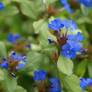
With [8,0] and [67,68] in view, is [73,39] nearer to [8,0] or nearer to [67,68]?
[67,68]

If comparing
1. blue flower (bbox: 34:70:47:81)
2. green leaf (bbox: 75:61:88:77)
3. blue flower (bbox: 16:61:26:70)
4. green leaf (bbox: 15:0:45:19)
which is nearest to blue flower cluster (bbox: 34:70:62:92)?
blue flower (bbox: 34:70:47:81)

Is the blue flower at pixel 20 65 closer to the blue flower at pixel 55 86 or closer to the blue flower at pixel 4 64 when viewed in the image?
the blue flower at pixel 4 64

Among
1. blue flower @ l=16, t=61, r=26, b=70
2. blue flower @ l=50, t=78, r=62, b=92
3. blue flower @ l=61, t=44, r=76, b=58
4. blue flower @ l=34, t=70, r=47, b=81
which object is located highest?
blue flower @ l=61, t=44, r=76, b=58

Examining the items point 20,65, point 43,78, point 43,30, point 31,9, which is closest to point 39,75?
point 43,78

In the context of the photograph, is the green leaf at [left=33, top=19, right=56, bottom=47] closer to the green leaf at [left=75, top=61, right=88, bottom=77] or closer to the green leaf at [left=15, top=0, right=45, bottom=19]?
the green leaf at [left=15, top=0, right=45, bottom=19]

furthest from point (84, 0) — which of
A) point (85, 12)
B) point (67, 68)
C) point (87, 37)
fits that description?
point (67, 68)

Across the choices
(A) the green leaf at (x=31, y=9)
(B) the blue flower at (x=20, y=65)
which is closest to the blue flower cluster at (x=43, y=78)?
(B) the blue flower at (x=20, y=65)
